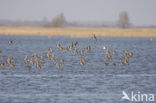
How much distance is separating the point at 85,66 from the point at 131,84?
8.54 m

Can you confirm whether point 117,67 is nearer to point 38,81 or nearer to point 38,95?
point 38,81

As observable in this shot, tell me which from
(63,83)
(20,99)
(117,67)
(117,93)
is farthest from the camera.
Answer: (117,67)

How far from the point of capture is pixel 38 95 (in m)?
21.0

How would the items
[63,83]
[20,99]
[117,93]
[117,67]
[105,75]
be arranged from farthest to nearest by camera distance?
[117,67] < [105,75] < [63,83] < [117,93] < [20,99]

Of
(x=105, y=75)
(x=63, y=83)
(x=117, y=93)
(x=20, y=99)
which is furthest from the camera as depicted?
(x=105, y=75)

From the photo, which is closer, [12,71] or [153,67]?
[12,71]

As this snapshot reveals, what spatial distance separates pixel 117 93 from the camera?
21.8m

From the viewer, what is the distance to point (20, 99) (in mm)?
20062

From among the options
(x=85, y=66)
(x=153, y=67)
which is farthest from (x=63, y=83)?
(x=153, y=67)

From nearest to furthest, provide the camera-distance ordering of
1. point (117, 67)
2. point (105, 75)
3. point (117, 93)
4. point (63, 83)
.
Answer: point (117, 93) → point (63, 83) → point (105, 75) → point (117, 67)

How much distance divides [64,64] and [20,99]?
1382 centimetres

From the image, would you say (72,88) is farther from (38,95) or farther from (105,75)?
(105,75)

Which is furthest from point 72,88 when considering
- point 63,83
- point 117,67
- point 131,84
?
point 117,67

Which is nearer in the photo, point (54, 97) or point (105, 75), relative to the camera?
point (54, 97)
